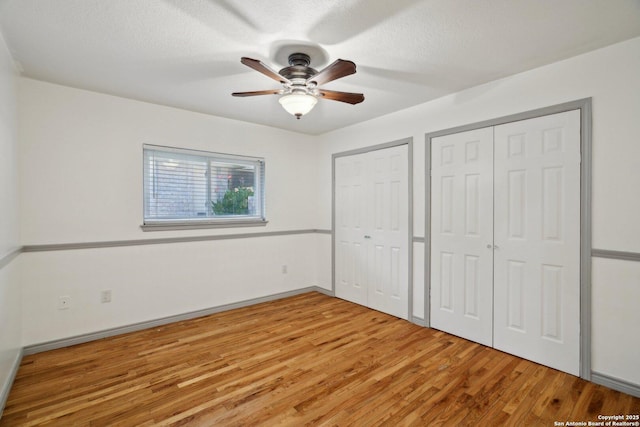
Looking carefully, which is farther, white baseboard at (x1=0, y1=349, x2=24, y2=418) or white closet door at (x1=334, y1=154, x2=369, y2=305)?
white closet door at (x1=334, y1=154, x2=369, y2=305)

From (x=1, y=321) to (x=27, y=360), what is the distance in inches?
36.2

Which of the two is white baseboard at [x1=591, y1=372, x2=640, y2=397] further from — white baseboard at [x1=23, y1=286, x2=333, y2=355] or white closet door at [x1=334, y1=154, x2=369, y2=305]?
white baseboard at [x1=23, y1=286, x2=333, y2=355]

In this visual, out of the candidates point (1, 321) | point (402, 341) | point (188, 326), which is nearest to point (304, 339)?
point (402, 341)

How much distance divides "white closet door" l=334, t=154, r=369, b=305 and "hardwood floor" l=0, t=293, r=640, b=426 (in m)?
0.97

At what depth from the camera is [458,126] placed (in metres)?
3.02

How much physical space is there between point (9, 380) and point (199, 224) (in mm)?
1945

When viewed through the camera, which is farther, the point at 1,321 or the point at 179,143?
the point at 179,143

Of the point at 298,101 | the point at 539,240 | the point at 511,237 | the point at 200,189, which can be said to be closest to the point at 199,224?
the point at 200,189

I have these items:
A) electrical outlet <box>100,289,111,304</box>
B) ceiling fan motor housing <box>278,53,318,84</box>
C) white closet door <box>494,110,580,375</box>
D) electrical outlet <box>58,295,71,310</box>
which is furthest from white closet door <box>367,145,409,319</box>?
electrical outlet <box>58,295,71,310</box>

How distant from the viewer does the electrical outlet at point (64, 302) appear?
9.23 ft

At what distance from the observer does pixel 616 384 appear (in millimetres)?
2141

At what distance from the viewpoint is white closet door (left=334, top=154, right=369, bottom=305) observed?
4.02 metres

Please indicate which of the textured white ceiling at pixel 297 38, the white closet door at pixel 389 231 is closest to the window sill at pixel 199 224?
the textured white ceiling at pixel 297 38

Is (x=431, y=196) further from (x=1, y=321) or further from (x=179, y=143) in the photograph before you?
(x=1, y=321)
